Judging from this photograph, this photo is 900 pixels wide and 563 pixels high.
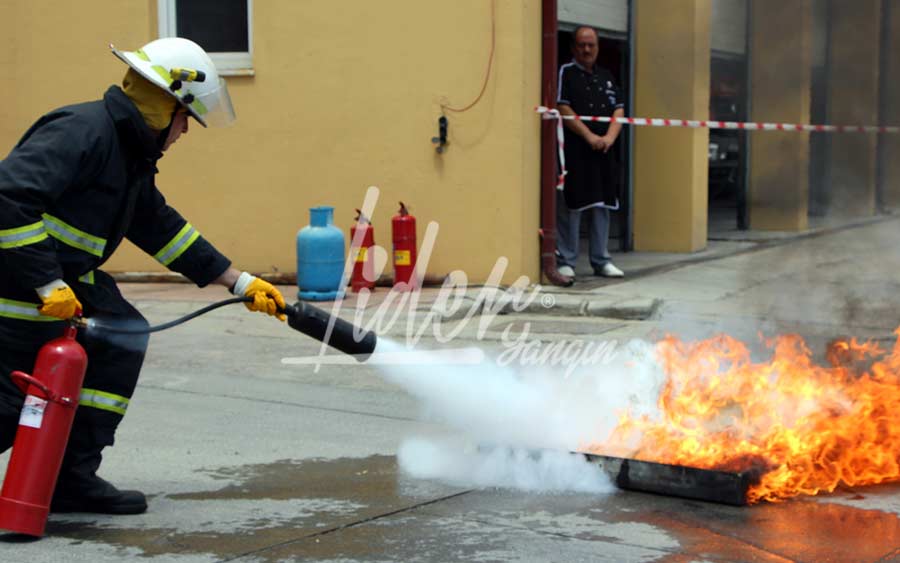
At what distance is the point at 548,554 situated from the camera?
4137mm

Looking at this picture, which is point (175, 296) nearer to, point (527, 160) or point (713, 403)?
point (527, 160)

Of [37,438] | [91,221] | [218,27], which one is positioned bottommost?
[37,438]

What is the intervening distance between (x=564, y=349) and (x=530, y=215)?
2297 mm

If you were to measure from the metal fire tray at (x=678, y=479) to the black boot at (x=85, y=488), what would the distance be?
179 cm

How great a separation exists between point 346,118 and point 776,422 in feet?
19.5

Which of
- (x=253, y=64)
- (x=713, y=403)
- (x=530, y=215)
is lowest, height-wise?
(x=713, y=403)

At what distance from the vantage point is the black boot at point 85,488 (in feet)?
15.0

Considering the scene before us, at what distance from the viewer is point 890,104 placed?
500cm

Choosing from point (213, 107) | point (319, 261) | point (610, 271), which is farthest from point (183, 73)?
point (610, 271)

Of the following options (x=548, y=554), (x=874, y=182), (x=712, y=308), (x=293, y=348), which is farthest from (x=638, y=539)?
(x=712, y=308)

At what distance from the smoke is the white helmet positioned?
1359 mm

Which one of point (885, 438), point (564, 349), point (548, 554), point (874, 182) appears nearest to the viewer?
point (548, 554)

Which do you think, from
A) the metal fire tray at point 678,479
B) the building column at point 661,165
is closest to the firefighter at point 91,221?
the metal fire tray at point 678,479

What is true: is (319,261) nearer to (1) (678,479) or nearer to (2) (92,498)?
(2) (92,498)
